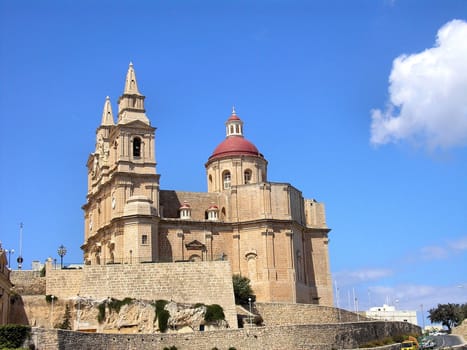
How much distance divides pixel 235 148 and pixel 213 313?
976 inches

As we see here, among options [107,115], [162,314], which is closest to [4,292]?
[162,314]

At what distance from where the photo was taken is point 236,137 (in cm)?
7519

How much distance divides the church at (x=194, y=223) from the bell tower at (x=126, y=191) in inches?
3.3

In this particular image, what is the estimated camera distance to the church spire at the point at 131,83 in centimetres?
6588

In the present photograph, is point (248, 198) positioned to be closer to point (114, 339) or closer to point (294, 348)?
point (294, 348)

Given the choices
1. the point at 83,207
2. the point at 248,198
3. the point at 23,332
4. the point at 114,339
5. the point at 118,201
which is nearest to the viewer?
the point at 23,332

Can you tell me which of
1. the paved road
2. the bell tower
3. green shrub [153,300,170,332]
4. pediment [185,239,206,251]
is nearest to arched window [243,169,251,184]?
pediment [185,239,206,251]

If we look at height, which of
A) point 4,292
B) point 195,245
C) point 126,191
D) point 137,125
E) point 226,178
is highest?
point 137,125

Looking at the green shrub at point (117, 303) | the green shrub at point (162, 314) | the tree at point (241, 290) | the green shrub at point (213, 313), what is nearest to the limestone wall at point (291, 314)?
the tree at point (241, 290)

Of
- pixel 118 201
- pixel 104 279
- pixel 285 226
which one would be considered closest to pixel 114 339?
pixel 104 279

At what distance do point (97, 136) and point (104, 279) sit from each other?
2406 cm

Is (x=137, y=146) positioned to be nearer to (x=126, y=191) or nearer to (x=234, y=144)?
(x=126, y=191)

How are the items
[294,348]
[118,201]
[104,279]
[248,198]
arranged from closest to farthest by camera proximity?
[294,348], [104,279], [118,201], [248,198]

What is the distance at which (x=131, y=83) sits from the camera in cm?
6650
